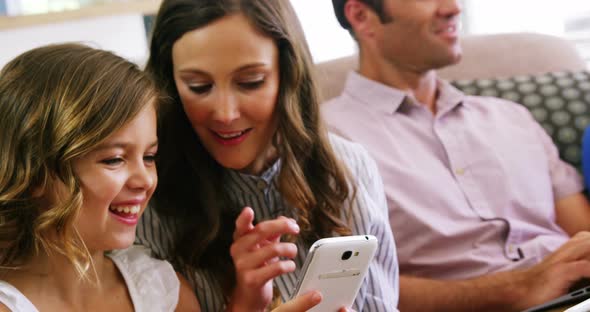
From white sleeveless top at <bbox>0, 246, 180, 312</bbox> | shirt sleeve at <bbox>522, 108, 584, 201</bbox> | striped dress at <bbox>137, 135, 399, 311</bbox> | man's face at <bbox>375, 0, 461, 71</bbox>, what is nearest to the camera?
white sleeveless top at <bbox>0, 246, 180, 312</bbox>

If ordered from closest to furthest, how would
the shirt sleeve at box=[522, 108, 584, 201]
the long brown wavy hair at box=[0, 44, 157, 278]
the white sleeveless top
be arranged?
the long brown wavy hair at box=[0, 44, 157, 278] < the white sleeveless top < the shirt sleeve at box=[522, 108, 584, 201]

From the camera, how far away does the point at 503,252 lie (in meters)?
1.63

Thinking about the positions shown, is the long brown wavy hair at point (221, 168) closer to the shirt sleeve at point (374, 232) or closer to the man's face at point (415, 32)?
the shirt sleeve at point (374, 232)

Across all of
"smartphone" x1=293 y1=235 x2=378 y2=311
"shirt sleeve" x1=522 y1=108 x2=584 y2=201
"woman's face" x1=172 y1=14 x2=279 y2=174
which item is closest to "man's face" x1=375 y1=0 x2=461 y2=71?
"shirt sleeve" x1=522 y1=108 x2=584 y2=201

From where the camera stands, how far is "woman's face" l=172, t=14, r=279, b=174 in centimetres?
122

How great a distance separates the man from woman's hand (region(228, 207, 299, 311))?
0.41 m

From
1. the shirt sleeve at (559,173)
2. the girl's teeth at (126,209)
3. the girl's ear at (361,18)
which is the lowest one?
the shirt sleeve at (559,173)

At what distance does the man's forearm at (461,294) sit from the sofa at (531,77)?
1.28 ft

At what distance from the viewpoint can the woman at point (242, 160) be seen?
122cm

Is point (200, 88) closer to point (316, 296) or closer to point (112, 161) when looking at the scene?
point (112, 161)

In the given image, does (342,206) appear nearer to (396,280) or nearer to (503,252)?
(396,280)

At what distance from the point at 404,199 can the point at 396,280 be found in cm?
21

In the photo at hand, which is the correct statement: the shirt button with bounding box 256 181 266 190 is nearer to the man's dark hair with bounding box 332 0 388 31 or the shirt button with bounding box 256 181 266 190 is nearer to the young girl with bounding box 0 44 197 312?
the young girl with bounding box 0 44 197 312

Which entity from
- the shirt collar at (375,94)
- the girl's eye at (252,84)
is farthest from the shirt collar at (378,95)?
the girl's eye at (252,84)
